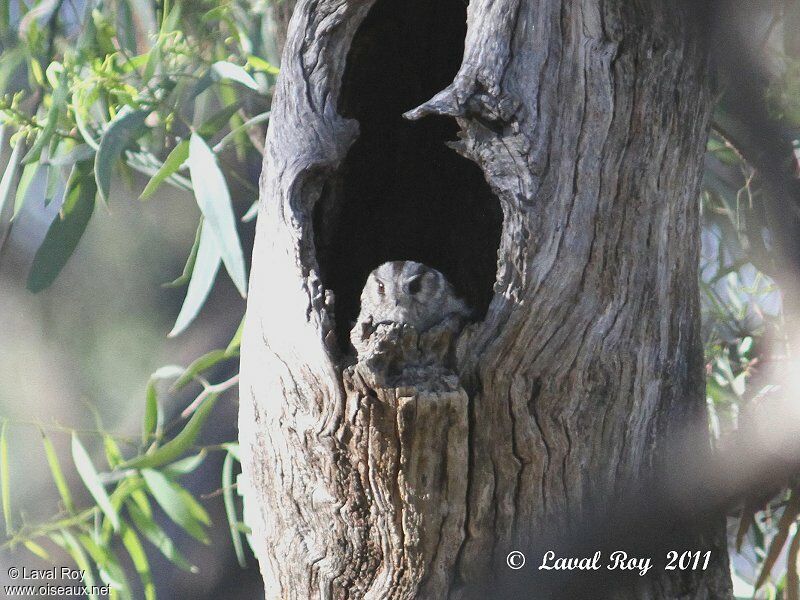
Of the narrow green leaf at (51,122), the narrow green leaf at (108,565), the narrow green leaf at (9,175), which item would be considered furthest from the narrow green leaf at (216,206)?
the narrow green leaf at (108,565)

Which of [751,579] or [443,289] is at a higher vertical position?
[443,289]

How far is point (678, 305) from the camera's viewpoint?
91cm

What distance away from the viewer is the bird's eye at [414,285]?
0.75 metres

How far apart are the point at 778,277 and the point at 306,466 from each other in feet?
2.42

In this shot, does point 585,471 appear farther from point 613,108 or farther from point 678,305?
point 613,108

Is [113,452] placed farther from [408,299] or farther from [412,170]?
[408,299]

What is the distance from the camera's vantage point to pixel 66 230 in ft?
5.06

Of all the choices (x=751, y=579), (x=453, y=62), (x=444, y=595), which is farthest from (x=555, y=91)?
(x=751, y=579)

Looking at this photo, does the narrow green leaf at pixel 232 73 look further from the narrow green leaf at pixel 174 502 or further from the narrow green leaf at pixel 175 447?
the narrow green leaf at pixel 174 502

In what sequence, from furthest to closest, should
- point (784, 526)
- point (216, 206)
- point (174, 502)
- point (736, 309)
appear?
point (736, 309), point (174, 502), point (216, 206), point (784, 526)

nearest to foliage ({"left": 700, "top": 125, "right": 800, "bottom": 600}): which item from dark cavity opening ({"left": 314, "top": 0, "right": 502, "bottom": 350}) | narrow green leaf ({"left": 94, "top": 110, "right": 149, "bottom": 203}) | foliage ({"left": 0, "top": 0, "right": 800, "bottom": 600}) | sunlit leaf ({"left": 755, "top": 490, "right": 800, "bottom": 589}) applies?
foliage ({"left": 0, "top": 0, "right": 800, "bottom": 600})

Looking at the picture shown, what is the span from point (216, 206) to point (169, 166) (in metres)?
0.10

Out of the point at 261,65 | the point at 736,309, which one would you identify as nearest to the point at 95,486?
the point at 261,65

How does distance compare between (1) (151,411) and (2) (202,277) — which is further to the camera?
(1) (151,411)
